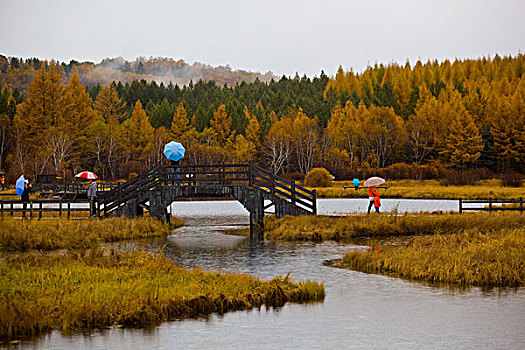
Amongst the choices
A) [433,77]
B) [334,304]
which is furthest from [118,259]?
[433,77]

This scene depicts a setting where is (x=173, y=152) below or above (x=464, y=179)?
above

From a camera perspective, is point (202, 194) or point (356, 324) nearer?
point (356, 324)

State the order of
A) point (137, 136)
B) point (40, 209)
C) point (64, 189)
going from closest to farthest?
point (40, 209), point (64, 189), point (137, 136)

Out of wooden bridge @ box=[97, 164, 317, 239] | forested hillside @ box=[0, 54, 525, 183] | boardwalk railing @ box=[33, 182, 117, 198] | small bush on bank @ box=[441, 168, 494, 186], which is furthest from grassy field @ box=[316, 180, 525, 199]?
wooden bridge @ box=[97, 164, 317, 239]

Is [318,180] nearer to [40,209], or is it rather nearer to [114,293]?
[40,209]

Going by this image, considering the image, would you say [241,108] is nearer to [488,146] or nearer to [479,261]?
[488,146]

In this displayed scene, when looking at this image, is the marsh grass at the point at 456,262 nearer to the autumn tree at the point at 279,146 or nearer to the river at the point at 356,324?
the river at the point at 356,324

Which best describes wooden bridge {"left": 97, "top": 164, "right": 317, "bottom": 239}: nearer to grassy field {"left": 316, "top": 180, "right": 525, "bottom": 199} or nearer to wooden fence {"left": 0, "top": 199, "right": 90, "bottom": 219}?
wooden fence {"left": 0, "top": 199, "right": 90, "bottom": 219}

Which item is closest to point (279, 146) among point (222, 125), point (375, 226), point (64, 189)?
point (222, 125)

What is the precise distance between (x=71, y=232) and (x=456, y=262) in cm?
1593

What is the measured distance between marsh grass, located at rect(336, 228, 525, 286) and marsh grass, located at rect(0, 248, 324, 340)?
428 centimetres

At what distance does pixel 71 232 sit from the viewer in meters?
27.2

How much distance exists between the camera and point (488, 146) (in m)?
102

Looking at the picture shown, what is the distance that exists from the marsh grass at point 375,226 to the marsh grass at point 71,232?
5903 mm
